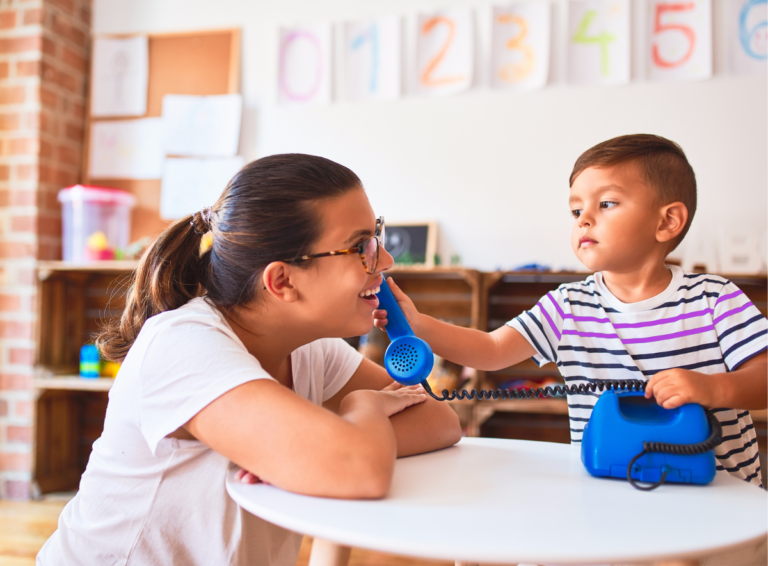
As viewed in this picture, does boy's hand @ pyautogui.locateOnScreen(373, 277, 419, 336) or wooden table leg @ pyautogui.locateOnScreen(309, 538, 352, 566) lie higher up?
boy's hand @ pyautogui.locateOnScreen(373, 277, 419, 336)

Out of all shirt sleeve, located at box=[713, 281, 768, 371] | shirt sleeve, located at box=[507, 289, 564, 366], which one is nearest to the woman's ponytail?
shirt sleeve, located at box=[507, 289, 564, 366]

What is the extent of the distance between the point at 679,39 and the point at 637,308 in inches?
70.5

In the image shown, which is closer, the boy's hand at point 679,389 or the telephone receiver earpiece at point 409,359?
the boy's hand at point 679,389

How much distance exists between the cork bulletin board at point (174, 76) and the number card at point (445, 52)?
2.99 ft

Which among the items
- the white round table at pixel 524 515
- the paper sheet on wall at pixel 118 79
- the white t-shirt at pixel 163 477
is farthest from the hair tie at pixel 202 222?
the paper sheet on wall at pixel 118 79

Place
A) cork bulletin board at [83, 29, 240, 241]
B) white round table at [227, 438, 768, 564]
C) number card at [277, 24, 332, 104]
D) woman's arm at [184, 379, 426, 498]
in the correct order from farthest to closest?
cork bulletin board at [83, 29, 240, 241], number card at [277, 24, 332, 104], woman's arm at [184, 379, 426, 498], white round table at [227, 438, 768, 564]

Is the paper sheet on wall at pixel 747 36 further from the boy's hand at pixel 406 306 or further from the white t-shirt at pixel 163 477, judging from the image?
the white t-shirt at pixel 163 477

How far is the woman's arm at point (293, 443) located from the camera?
0.73 meters

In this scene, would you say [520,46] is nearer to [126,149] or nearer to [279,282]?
[126,149]

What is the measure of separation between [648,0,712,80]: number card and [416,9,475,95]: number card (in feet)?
2.44

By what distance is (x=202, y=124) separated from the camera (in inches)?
115

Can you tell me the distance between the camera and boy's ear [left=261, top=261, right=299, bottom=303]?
943 millimetres

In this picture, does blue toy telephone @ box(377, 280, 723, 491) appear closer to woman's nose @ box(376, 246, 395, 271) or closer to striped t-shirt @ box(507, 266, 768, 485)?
striped t-shirt @ box(507, 266, 768, 485)

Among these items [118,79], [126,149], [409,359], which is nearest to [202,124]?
[126,149]
